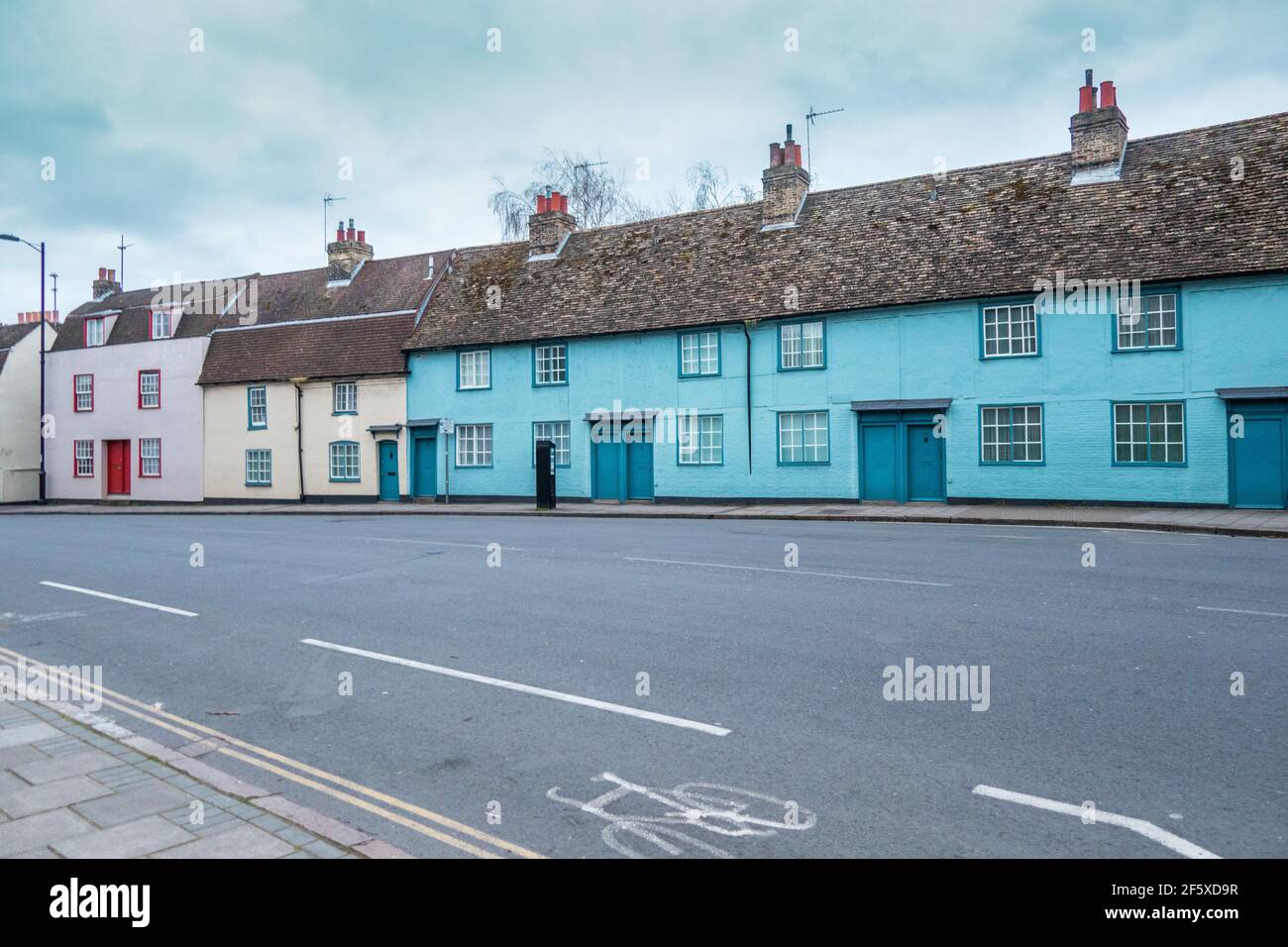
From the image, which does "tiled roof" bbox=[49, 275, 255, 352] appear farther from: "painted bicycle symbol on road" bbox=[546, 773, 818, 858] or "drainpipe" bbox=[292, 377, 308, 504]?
"painted bicycle symbol on road" bbox=[546, 773, 818, 858]

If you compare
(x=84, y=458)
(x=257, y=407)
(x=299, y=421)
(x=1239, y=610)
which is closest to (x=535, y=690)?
(x=1239, y=610)

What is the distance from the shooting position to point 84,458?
40.3 meters

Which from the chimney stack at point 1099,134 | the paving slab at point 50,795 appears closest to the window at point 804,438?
the chimney stack at point 1099,134

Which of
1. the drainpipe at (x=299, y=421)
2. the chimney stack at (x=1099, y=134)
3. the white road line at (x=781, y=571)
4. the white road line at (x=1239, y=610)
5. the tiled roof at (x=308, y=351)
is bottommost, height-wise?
the white road line at (x=1239, y=610)

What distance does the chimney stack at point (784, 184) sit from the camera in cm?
2770

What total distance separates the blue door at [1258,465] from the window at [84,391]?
1657 inches

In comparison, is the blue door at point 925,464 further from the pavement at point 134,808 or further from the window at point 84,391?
the window at point 84,391

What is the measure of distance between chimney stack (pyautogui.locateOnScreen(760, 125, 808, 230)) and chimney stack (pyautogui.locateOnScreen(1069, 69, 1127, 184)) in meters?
7.64

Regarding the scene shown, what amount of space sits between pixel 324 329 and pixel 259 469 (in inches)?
234

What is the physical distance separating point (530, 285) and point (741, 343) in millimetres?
8609

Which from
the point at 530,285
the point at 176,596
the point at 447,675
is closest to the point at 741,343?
the point at 530,285

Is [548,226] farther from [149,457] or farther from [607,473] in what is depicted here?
[149,457]

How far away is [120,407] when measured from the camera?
39.1m
